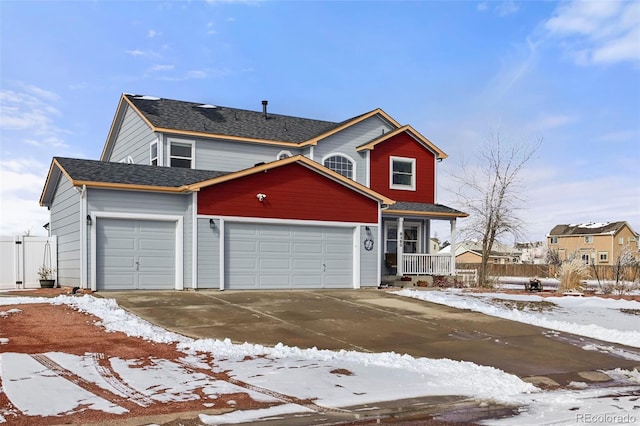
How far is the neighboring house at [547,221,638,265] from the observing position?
66062mm

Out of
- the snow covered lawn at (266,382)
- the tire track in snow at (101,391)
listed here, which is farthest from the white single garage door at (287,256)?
the tire track in snow at (101,391)

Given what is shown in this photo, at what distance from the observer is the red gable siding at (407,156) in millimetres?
25344

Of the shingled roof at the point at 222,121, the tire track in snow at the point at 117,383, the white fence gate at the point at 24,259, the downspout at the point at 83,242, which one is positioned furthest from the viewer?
the shingled roof at the point at 222,121

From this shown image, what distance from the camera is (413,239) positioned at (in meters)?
26.1

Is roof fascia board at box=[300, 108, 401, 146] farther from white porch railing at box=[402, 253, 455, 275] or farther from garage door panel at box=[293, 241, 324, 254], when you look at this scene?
white porch railing at box=[402, 253, 455, 275]

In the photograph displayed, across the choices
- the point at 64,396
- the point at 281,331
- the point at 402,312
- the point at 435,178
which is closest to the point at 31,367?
the point at 64,396

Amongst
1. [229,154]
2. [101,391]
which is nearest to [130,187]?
[229,154]

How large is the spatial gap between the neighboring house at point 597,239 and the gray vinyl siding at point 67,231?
2204 inches

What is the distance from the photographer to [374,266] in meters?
21.0

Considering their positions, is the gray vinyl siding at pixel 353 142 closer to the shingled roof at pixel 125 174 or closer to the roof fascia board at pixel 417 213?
the roof fascia board at pixel 417 213

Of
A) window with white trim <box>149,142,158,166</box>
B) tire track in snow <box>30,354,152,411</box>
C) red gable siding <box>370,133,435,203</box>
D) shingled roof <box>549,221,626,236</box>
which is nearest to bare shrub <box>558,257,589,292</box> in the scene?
red gable siding <box>370,133,435,203</box>

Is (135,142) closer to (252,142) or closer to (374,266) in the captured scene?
(252,142)

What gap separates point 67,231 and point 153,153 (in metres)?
5.28

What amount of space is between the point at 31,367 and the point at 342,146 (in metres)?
18.3
